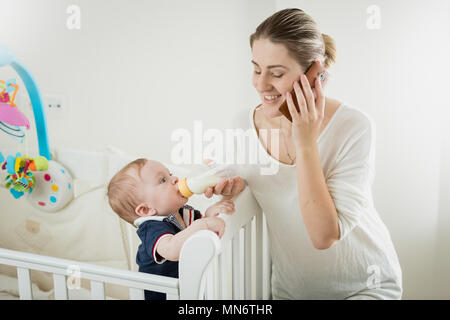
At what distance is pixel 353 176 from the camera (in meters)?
0.92

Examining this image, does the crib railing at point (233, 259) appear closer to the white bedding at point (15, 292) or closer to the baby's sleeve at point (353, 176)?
the baby's sleeve at point (353, 176)

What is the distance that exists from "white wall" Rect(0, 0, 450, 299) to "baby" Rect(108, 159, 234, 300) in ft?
0.27

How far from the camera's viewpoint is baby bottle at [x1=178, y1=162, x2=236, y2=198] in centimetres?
103

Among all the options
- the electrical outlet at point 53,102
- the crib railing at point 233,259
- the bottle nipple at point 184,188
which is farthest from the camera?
the electrical outlet at point 53,102

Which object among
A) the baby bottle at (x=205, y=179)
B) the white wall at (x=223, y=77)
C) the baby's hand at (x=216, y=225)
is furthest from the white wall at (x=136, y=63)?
the baby's hand at (x=216, y=225)

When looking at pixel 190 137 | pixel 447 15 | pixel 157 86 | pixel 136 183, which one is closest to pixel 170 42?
pixel 157 86

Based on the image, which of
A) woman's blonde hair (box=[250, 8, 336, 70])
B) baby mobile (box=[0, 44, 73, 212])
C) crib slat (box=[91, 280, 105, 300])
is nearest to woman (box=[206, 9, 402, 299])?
woman's blonde hair (box=[250, 8, 336, 70])

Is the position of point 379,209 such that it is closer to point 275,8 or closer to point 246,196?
point 246,196

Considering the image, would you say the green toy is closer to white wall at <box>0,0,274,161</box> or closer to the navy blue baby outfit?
white wall at <box>0,0,274,161</box>

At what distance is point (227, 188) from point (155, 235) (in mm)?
209

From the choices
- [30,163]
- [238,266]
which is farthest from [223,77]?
[30,163]

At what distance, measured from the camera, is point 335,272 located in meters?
1.06

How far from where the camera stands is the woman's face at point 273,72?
2.90ft

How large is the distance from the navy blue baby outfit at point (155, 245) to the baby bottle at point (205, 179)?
73 millimetres
